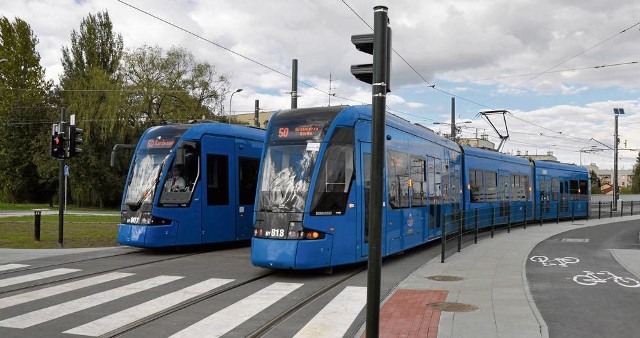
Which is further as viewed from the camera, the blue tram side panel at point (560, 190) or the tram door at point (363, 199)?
the blue tram side panel at point (560, 190)

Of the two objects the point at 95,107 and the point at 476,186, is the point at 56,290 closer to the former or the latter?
the point at 476,186

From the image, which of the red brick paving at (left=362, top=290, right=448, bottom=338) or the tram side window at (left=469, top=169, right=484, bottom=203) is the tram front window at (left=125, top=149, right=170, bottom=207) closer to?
the red brick paving at (left=362, top=290, right=448, bottom=338)

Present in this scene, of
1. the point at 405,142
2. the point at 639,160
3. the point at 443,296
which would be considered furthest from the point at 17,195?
the point at 639,160

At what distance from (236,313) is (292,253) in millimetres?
2732

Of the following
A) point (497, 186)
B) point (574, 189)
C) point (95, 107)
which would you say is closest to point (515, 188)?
point (497, 186)

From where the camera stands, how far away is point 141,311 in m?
8.45

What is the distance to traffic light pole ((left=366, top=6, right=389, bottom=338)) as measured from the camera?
5078mm

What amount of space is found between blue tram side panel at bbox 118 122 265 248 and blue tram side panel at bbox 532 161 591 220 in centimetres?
1838

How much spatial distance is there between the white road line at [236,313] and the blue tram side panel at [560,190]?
870 inches

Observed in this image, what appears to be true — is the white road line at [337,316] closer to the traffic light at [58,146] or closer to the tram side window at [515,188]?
the traffic light at [58,146]

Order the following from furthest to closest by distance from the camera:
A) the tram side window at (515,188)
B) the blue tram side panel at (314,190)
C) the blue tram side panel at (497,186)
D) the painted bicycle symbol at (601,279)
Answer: the tram side window at (515,188) → the blue tram side panel at (497,186) → the blue tram side panel at (314,190) → the painted bicycle symbol at (601,279)

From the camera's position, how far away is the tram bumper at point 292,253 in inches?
432

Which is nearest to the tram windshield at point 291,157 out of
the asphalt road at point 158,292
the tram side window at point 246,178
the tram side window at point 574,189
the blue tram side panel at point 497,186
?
the asphalt road at point 158,292

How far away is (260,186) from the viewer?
1177cm
